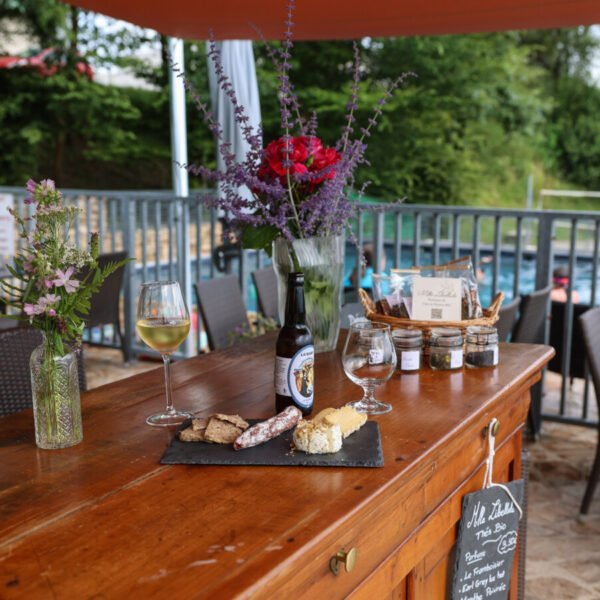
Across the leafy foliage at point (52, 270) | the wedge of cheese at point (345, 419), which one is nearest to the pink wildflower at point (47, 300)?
the leafy foliage at point (52, 270)

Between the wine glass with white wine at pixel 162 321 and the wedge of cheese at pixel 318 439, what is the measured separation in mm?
296

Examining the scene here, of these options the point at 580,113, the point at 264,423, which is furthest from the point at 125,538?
the point at 580,113

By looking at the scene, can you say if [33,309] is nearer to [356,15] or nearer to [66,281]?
[66,281]

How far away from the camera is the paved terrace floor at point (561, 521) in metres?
2.52

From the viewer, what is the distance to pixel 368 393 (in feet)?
5.15

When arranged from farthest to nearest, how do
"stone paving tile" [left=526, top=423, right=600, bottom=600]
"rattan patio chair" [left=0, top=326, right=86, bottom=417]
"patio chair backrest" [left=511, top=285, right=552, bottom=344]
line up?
1. "patio chair backrest" [left=511, top=285, right=552, bottom=344]
2. "stone paving tile" [left=526, top=423, right=600, bottom=600]
3. "rattan patio chair" [left=0, top=326, right=86, bottom=417]

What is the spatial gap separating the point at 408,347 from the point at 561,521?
1.55m

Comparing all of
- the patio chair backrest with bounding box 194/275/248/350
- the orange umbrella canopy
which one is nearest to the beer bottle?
the patio chair backrest with bounding box 194/275/248/350

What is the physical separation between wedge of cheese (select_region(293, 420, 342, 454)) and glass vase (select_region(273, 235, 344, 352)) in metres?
0.70

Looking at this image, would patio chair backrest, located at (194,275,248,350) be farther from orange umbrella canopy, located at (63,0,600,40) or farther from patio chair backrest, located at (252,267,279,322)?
orange umbrella canopy, located at (63,0,600,40)

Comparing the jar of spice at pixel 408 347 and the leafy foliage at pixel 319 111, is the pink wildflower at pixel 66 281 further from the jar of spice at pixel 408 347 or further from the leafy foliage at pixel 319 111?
the leafy foliage at pixel 319 111

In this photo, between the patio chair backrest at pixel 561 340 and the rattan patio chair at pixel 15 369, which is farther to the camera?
the patio chair backrest at pixel 561 340

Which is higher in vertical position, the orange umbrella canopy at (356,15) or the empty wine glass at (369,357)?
the orange umbrella canopy at (356,15)

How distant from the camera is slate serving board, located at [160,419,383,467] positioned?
1239 mm
